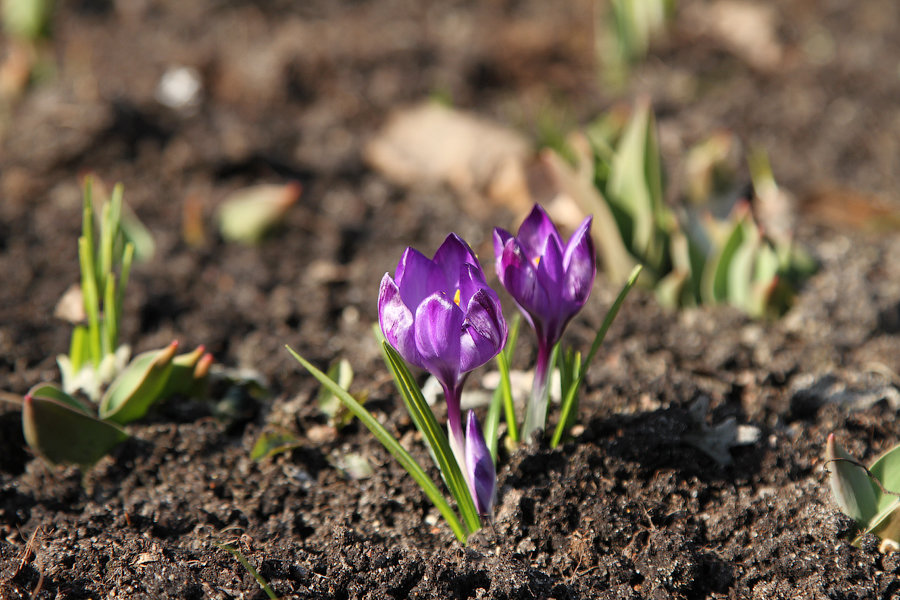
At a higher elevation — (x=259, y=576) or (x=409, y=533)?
(x=259, y=576)

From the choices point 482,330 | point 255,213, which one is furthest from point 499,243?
→ point 255,213

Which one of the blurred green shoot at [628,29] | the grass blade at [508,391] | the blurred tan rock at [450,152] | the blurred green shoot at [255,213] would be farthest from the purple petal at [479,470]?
the blurred green shoot at [628,29]

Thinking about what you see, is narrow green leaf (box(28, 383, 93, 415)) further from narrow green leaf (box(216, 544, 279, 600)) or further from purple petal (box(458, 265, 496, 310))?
purple petal (box(458, 265, 496, 310))

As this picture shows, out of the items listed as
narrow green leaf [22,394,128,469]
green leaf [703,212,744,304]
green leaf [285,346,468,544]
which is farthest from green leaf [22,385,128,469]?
green leaf [703,212,744,304]

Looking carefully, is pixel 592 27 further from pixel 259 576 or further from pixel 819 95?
pixel 259 576

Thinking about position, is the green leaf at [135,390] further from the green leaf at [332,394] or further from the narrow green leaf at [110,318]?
the green leaf at [332,394]

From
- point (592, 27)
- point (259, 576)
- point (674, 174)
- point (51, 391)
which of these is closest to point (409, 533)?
point (259, 576)

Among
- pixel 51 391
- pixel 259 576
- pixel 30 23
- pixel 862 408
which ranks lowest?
pixel 862 408
